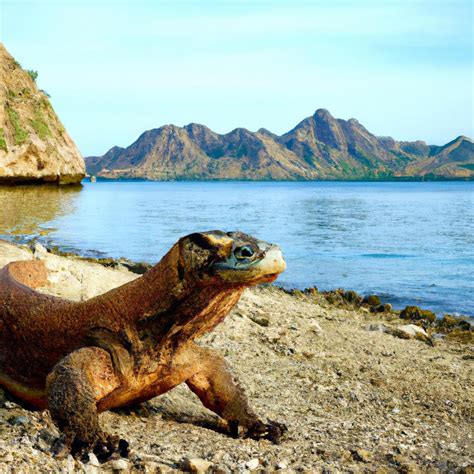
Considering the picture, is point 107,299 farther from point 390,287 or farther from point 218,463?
point 390,287

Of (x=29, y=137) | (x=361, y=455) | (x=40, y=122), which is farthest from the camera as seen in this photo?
(x=40, y=122)

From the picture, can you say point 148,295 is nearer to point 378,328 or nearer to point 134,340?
point 134,340

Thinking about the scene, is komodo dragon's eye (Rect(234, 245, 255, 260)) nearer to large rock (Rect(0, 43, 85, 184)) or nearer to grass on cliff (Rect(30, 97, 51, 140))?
large rock (Rect(0, 43, 85, 184))

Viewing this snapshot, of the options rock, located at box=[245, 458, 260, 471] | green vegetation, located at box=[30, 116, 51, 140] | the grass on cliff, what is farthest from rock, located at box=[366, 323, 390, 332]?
green vegetation, located at box=[30, 116, 51, 140]

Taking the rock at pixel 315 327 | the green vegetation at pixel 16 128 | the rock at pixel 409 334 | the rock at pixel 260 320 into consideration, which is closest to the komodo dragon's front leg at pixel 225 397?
the rock at pixel 260 320

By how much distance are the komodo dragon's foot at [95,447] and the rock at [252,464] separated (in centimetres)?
89

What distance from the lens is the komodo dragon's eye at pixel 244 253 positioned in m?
4.13

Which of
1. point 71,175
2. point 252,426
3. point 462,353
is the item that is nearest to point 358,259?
point 462,353

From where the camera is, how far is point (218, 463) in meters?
4.46

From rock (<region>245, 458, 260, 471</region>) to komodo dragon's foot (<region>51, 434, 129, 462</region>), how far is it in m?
0.89

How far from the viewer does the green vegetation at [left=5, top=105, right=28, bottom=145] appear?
67500 mm

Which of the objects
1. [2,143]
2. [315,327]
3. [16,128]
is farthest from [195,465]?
[16,128]

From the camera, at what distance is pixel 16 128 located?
226 feet

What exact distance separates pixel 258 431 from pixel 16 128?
228ft
